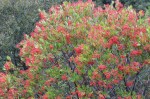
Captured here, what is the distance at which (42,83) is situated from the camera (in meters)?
15.0

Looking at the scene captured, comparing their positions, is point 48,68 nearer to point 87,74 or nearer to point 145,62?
point 87,74

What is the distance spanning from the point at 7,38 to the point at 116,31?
10.9 m

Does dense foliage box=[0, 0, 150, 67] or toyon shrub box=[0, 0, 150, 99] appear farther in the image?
dense foliage box=[0, 0, 150, 67]

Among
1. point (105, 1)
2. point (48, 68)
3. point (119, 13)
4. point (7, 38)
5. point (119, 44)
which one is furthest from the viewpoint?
point (105, 1)

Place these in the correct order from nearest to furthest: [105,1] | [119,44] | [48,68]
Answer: [119,44] < [48,68] < [105,1]

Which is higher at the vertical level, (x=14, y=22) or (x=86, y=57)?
(x=14, y=22)

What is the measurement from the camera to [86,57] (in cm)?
1305

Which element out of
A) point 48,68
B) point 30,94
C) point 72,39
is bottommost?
point 30,94

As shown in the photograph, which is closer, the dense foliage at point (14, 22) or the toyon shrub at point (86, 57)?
the toyon shrub at point (86, 57)

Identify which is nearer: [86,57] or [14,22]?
[86,57]

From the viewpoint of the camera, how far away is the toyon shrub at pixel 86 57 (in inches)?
511

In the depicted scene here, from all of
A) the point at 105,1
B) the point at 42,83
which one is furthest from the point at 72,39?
Result: the point at 105,1

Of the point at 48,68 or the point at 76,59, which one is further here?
the point at 48,68

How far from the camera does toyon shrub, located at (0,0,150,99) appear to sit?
42.6 feet
